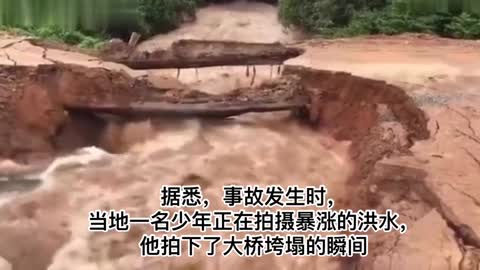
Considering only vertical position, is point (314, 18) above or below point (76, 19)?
below

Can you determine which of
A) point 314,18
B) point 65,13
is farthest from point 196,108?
point 314,18

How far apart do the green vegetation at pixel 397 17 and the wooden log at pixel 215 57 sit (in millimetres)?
1815

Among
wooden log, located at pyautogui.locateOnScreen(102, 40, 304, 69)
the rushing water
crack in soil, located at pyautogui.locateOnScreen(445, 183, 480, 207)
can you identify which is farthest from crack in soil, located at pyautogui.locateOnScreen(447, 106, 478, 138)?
the rushing water

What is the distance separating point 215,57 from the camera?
451cm

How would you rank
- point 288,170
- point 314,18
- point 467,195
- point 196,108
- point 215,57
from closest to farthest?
point 467,195 < point 288,170 < point 196,108 < point 215,57 < point 314,18

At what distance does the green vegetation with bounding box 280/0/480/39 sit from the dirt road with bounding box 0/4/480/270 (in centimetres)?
117

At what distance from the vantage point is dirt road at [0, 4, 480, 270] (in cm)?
248

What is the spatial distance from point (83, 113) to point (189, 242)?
185 cm

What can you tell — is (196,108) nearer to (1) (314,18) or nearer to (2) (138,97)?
(2) (138,97)

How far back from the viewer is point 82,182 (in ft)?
11.6

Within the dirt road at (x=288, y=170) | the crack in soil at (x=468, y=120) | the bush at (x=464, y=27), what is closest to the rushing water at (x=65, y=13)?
the dirt road at (x=288, y=170)

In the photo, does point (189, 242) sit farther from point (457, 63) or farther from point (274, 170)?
point (457, 63)

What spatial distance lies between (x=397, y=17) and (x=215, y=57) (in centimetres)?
234

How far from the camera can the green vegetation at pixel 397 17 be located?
592 centimetres
